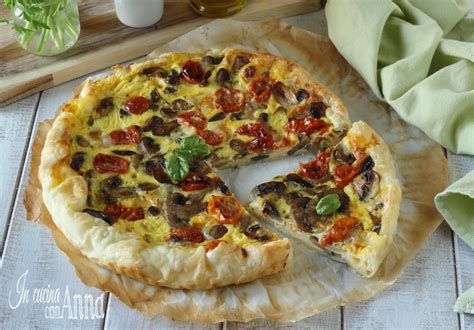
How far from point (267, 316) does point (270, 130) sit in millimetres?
1376

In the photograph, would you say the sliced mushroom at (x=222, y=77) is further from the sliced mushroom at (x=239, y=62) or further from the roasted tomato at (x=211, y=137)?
the roasted tomato at (x=211, y=137)

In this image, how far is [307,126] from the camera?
5.31 m

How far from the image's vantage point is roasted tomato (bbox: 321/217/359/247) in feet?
15.4

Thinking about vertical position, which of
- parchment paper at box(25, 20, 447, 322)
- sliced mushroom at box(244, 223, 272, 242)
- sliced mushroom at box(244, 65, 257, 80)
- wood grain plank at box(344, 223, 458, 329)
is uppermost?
sliced mushroom at box(244, 65, 257, 80)

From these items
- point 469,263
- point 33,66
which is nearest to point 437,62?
point 469,263

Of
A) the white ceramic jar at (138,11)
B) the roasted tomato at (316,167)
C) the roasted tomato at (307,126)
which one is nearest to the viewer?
the roasted tomato at (316,167)

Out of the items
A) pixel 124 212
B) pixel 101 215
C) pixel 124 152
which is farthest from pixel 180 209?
pixel 124 152

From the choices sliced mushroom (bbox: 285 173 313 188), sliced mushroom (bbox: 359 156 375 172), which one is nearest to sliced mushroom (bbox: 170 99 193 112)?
sliced mushroom (bbox: 285 173 313 188)

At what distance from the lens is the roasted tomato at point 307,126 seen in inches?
209

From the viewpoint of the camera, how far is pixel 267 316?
4.44 meters

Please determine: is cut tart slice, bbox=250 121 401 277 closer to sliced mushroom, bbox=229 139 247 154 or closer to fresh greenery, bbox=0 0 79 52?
sliced mushroom, bbox=229 139 247 154

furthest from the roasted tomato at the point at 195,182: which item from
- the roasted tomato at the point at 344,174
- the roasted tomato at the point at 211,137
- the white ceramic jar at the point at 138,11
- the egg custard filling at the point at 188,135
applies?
the white ceramic jar at the point at 138,11

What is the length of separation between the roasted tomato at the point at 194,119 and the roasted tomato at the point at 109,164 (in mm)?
520

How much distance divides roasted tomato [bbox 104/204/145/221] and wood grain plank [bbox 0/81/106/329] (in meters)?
0.41
